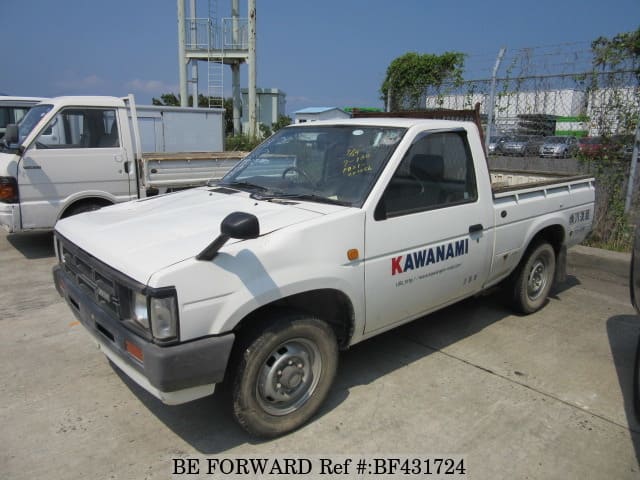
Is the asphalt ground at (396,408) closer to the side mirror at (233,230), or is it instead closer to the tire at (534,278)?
the tire at (534,278)

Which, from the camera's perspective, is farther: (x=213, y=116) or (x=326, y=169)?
(x=213, y=116)

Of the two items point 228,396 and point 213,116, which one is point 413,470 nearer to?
point 228,396

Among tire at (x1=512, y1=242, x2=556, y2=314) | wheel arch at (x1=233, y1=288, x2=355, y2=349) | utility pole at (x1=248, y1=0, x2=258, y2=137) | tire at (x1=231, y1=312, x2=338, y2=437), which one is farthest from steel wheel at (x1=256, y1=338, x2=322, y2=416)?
utility pole at (x1=248, y1=0, x2=258, y2=137)

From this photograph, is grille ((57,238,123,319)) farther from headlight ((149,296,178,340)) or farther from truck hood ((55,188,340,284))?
headlight ((149,296,178,340))

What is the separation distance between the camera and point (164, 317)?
2451mm

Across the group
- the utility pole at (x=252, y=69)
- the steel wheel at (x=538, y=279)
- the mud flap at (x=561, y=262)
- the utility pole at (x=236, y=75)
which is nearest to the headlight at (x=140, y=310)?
the steel wheel at (x=538, y=279)

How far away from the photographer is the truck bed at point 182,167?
23.9 feet

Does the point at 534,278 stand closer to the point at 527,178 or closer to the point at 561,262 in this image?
the point at 561,262

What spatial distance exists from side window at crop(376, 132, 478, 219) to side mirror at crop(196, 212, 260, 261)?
107cm

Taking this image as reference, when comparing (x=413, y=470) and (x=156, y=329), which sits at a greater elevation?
(x=156, y=329)

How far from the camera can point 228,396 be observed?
2.82m

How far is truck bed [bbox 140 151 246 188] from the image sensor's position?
7.28 meters

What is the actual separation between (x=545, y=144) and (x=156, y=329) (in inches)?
313

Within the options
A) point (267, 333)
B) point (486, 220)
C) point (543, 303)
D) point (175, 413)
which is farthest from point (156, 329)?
point (543, 303)
